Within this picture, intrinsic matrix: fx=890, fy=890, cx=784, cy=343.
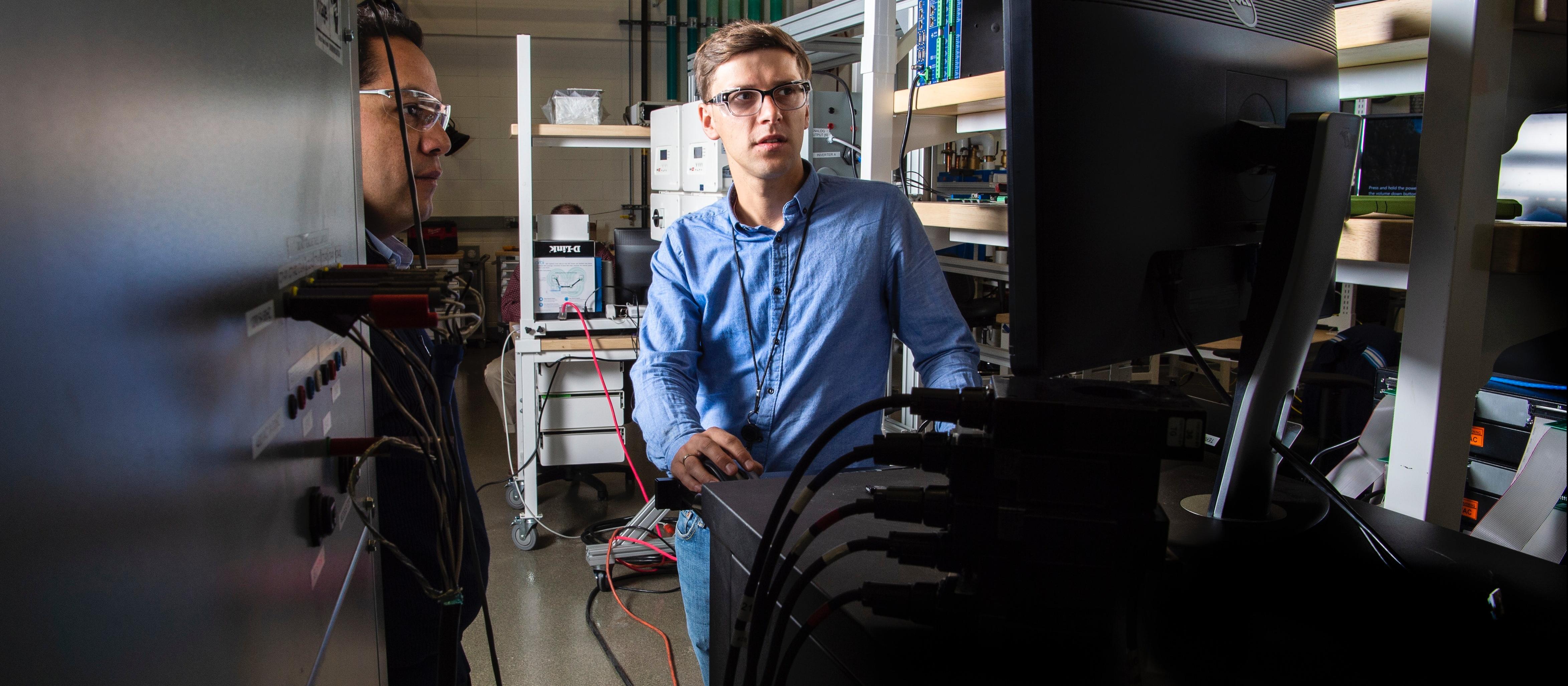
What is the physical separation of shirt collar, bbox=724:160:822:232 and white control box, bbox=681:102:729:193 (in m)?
1.48

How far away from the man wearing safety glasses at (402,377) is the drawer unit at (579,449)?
2177mm

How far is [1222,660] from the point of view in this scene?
0.47m

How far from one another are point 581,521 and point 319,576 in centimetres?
292

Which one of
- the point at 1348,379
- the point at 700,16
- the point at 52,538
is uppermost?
the point at 700,16

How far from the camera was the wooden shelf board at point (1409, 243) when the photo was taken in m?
0.80

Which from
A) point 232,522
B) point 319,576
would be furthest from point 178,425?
point 319,576

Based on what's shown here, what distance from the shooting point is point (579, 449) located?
11.0 ft

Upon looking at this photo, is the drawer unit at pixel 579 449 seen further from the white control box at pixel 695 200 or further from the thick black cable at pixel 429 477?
the thick black cable at pixel 429 477

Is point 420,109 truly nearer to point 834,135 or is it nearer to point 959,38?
point 959,38

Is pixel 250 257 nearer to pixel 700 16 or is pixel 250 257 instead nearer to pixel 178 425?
→ pixel 178 425

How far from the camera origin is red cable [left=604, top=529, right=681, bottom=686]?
2.29 metres

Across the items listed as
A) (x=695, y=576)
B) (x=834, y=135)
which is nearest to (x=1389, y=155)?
(x=695, y=576)

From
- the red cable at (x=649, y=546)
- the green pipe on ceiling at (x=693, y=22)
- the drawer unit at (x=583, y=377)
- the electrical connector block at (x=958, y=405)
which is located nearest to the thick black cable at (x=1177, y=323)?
the electrical connector block at (x=958, y=405)

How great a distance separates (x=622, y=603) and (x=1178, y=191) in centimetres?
234
